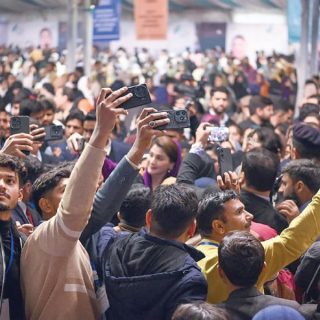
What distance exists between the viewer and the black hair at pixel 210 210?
202 inches

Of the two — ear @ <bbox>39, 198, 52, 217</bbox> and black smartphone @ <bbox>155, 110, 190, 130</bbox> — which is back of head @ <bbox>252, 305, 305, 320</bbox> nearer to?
black smartphone @ <bbox>155, 110, 190, 130</bbox>

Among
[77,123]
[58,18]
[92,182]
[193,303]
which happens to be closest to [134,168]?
[92,182]

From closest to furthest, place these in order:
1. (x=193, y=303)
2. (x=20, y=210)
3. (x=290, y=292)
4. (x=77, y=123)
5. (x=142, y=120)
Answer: (x=193, y=303) < (x=142, y=120) < (x=290, y=292) < (x=20, y=210) < (x=77, y=123)

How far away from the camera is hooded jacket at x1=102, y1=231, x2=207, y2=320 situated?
4.50 meters

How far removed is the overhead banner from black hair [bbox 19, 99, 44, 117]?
26.8ft

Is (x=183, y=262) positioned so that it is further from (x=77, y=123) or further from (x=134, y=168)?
(x=77, y=123)

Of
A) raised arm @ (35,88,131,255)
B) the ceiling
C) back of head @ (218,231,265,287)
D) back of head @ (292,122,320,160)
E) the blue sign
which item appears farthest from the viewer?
the ceiling

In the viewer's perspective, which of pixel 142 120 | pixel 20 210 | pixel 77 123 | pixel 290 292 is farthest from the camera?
pixel 77 123

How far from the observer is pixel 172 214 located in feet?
15.5

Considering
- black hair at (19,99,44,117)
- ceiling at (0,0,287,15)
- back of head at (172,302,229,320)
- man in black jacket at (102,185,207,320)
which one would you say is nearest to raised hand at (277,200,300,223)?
man in black jacket at (102,185,207,320)

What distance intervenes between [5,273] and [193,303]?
2.64 feet

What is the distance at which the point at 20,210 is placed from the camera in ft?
18.8

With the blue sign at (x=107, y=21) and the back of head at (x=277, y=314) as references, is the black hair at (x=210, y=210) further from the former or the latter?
the blue sign at (x=107, y=21)

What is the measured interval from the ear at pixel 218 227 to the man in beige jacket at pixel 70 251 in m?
0.70
